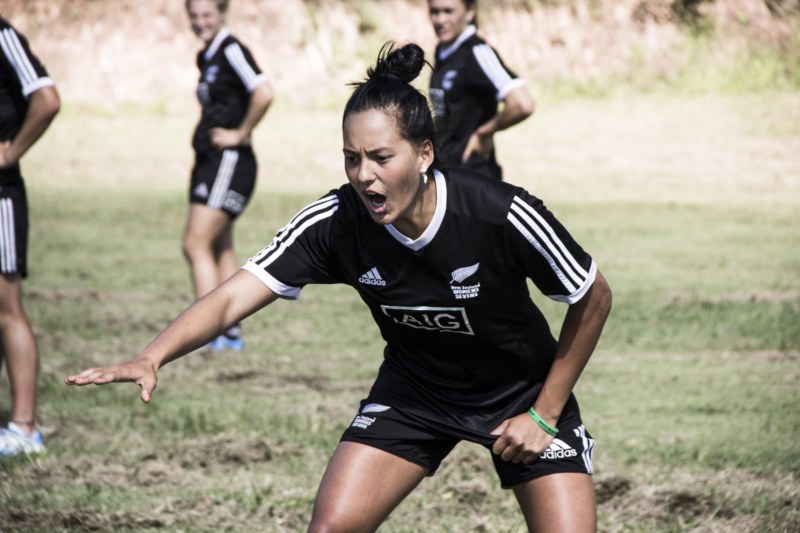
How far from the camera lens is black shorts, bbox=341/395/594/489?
12.9ft

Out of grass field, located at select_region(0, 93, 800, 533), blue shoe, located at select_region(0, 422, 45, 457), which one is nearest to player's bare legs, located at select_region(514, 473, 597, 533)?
grass field, located at select_region(0, 93, 800, 533)

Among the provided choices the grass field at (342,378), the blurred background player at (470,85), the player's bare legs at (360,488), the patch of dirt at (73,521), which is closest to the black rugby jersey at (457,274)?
the player's bare legs at (360,488)

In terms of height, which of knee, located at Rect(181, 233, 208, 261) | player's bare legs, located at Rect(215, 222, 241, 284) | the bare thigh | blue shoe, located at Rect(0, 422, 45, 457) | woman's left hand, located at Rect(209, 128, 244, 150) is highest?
woman's left hand, located at Rect(209, 128, 244, 150)

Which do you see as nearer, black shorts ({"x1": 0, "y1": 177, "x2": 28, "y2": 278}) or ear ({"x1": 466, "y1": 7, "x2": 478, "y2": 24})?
black shorts ({"x1": 0, "y1": 177, "x2": 28, "y2": 278})

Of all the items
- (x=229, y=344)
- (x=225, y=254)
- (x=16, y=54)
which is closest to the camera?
(x=16, y=54)

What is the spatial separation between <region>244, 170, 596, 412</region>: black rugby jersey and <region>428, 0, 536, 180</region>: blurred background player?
3.68 meters

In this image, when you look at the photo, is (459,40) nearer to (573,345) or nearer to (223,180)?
(223,180)

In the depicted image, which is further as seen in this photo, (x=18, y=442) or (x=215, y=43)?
(x=215, y=43)

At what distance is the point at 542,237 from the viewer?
12.2 feet

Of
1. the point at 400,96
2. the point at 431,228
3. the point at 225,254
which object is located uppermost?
the point at 400,96

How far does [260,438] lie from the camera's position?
256 inches

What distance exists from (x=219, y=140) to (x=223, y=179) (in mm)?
276

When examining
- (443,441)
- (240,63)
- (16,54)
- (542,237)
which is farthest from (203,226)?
(542,237)

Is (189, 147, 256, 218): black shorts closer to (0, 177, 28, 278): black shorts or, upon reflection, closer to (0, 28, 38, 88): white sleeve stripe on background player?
(0, 177, 28, 278): black shorts
